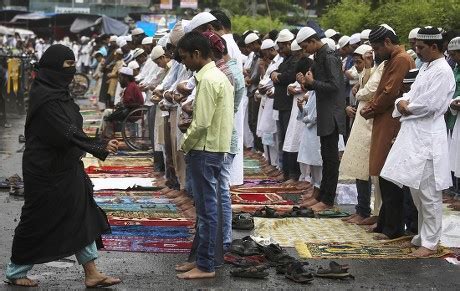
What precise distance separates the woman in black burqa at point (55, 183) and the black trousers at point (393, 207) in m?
3.24

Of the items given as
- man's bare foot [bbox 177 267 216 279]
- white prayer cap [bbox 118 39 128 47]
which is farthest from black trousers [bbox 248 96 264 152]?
man's bare foot [bbox 177 267 216 279]

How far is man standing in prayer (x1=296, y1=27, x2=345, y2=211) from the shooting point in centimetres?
1156

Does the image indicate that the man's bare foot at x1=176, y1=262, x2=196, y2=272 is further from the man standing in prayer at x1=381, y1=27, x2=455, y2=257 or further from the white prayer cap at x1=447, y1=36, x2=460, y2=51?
the white prayer cap at x1=447, y1=36, x2=460, y2=51

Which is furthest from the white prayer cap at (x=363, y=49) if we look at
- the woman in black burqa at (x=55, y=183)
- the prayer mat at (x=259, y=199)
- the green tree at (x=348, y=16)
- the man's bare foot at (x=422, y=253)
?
the green tree at (x=348, y=16)

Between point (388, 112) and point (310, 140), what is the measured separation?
275cm

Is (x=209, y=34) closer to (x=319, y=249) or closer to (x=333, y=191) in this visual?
(x=319, y=249)

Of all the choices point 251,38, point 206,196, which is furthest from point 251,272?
point 251,38

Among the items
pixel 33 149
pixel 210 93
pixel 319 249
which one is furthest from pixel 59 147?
pixel 319 249

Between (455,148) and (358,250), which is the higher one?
(455,148)

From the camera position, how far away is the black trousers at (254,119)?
690 inches

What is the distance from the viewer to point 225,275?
838 centimetres

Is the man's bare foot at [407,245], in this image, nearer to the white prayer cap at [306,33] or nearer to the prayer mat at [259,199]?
the prayer mat at [259,199]

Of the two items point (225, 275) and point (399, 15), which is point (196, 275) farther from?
point (399, 15)

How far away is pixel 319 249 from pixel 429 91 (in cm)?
178
